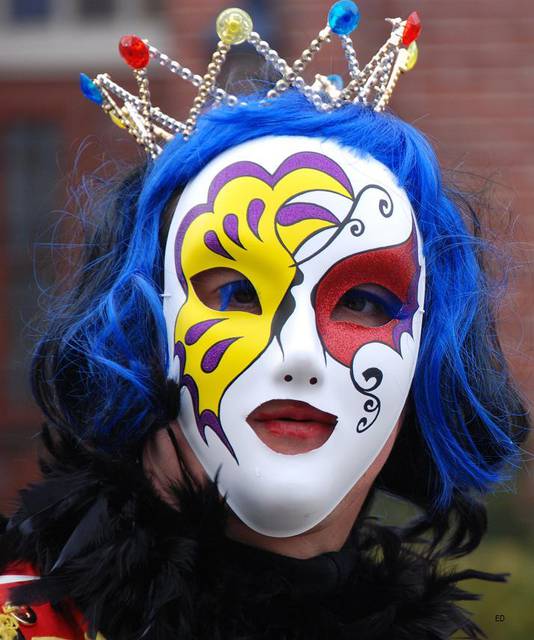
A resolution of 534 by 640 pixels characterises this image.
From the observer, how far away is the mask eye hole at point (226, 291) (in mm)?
2045

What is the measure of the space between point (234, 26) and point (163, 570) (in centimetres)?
98

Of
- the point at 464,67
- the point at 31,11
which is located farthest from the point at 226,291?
the point at 31,11

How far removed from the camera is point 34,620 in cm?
190

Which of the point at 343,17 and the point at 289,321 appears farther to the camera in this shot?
the point at 343,17

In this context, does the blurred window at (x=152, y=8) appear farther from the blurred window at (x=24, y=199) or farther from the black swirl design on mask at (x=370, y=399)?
the black swirl design on mask at (x=370, y=399)

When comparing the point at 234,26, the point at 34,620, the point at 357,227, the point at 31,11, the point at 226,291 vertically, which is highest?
the point at 31,11

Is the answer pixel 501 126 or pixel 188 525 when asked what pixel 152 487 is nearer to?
pixel 188 525

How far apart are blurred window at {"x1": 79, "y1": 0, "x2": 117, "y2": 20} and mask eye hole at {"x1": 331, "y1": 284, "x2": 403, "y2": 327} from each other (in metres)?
2.96

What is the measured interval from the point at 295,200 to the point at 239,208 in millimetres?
95

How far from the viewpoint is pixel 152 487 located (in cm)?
201

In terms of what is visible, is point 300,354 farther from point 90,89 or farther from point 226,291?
point 90,89

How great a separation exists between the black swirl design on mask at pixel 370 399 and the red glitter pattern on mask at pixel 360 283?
0.16 ft

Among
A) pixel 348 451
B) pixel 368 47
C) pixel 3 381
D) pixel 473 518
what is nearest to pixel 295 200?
pixel 348 451

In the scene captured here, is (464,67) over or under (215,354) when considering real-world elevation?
over
